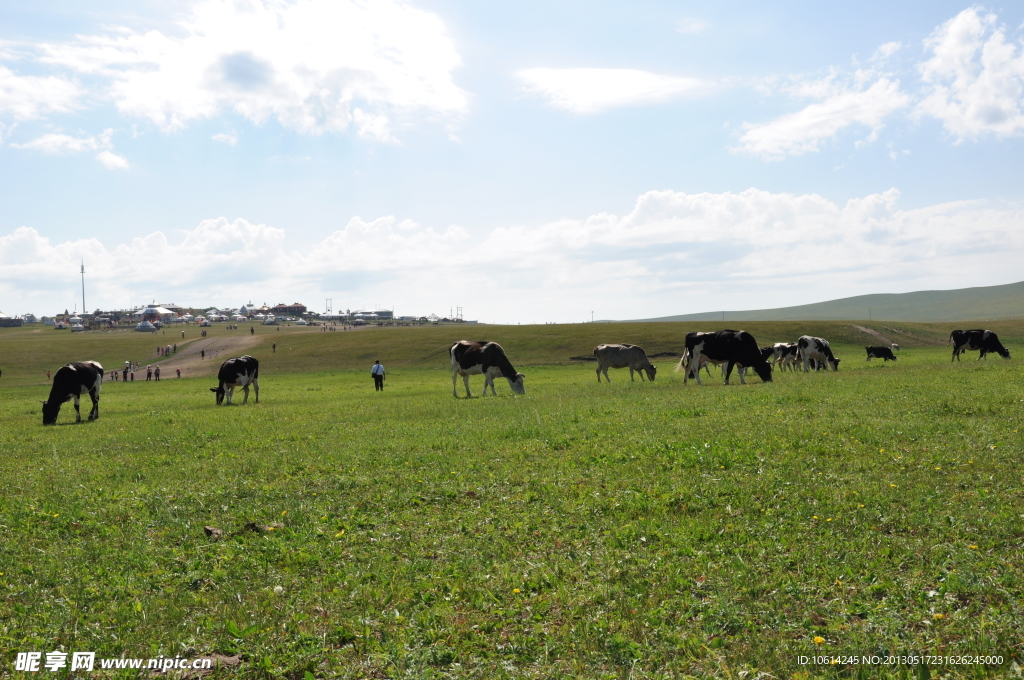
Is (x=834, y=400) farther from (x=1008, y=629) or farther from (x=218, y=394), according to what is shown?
(x=218, y=394)

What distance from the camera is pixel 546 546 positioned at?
941 centimetres

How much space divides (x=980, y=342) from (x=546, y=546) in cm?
4859

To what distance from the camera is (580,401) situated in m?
26.2

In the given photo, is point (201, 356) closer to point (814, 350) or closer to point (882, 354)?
point (814, 350)

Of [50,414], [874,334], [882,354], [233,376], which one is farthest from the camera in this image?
[874,334]

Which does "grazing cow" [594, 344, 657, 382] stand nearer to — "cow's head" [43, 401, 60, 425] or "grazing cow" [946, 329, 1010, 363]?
"grazing cow" [946, 329, 1010, 363]

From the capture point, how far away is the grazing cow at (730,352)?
32.8 metres

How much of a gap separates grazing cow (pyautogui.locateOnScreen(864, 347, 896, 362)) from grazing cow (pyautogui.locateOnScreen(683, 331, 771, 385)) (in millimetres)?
27894

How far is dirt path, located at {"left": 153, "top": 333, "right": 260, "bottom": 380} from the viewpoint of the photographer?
75.9 m

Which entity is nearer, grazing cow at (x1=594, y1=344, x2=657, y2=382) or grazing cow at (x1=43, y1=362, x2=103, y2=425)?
grazing cow at (x1=43, y1=362, x2=103, y2=425)

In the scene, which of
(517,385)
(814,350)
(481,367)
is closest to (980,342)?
(814,350)

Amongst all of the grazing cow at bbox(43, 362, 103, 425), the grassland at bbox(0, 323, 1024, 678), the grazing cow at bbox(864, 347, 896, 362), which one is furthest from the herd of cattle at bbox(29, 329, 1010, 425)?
the grazing cow at bbox(864, 347, 896, 362)

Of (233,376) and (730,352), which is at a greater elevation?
(730,352)

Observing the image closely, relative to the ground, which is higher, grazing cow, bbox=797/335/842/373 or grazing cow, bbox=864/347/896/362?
grazing cow, bbox=797/335/842/373
